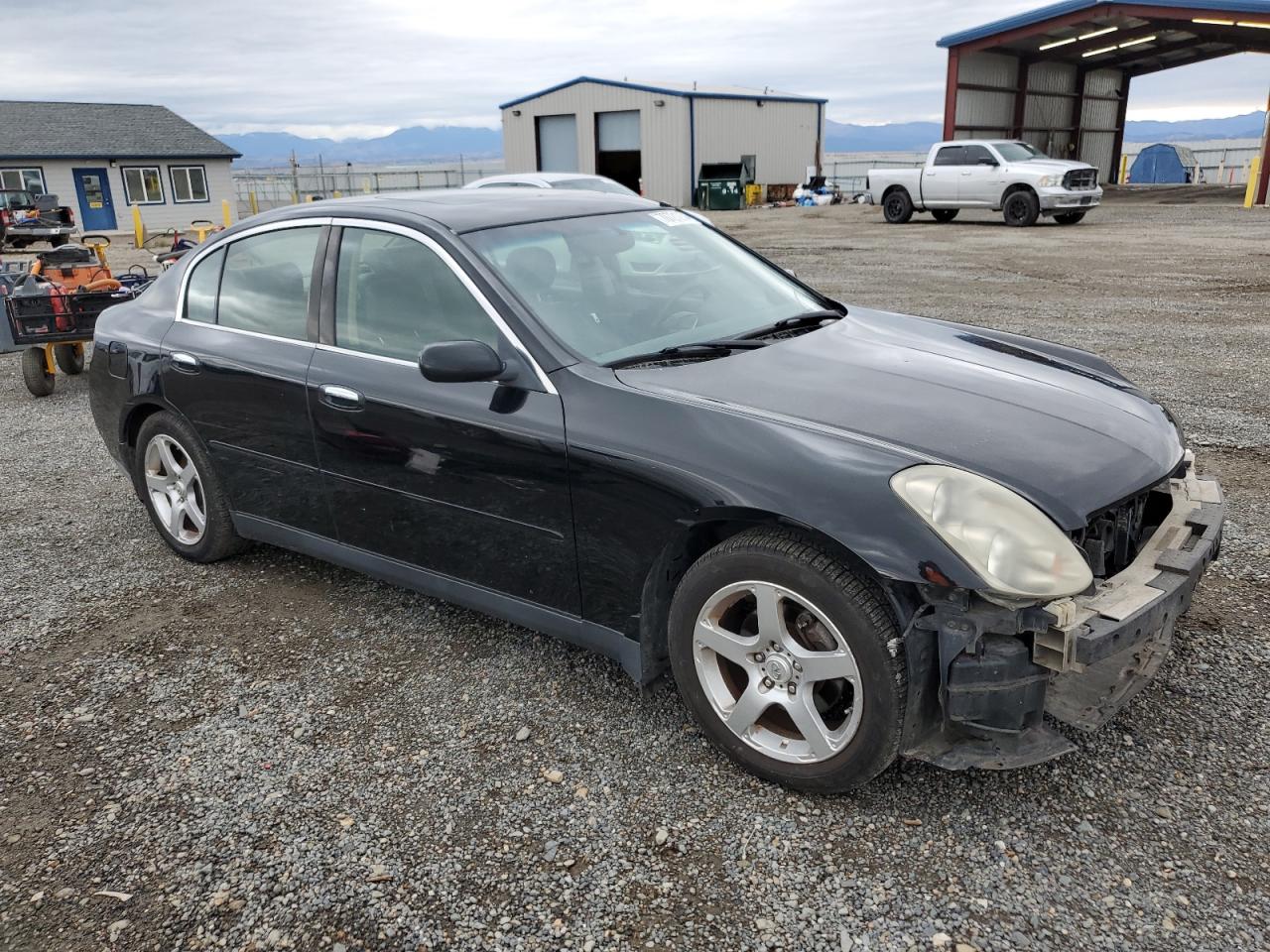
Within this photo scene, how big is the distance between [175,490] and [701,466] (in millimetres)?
3011

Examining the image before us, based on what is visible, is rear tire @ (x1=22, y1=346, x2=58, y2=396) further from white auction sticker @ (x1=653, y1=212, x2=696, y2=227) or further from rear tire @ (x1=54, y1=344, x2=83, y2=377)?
white auction sticker @ (x1=653, y1=212, x2=696, y2=227)

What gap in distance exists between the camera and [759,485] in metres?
2.65

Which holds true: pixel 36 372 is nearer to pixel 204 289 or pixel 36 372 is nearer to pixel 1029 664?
pixel 204 289

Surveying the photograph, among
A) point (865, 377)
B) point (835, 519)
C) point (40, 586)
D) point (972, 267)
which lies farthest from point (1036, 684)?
point (972, 267)

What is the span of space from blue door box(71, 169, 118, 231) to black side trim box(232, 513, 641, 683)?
37796 mm

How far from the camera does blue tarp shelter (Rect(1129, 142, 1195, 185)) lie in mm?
37812

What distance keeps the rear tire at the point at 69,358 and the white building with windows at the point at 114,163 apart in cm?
3012

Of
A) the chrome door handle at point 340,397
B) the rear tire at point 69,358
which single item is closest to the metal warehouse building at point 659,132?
the rear tire at point 69,358

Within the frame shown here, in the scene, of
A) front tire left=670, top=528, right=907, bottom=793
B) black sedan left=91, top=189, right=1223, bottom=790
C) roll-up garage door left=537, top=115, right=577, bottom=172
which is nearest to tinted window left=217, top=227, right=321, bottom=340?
black sedan left=91, top=189, right=1223, bottom=790

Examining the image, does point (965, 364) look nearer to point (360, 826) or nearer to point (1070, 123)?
point (360, 826)

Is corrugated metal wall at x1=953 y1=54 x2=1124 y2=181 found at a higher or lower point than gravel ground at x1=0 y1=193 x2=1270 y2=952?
higher

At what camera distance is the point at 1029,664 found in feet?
8.04

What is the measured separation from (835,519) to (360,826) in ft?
5.24

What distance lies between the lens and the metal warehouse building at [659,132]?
36.7 meters
